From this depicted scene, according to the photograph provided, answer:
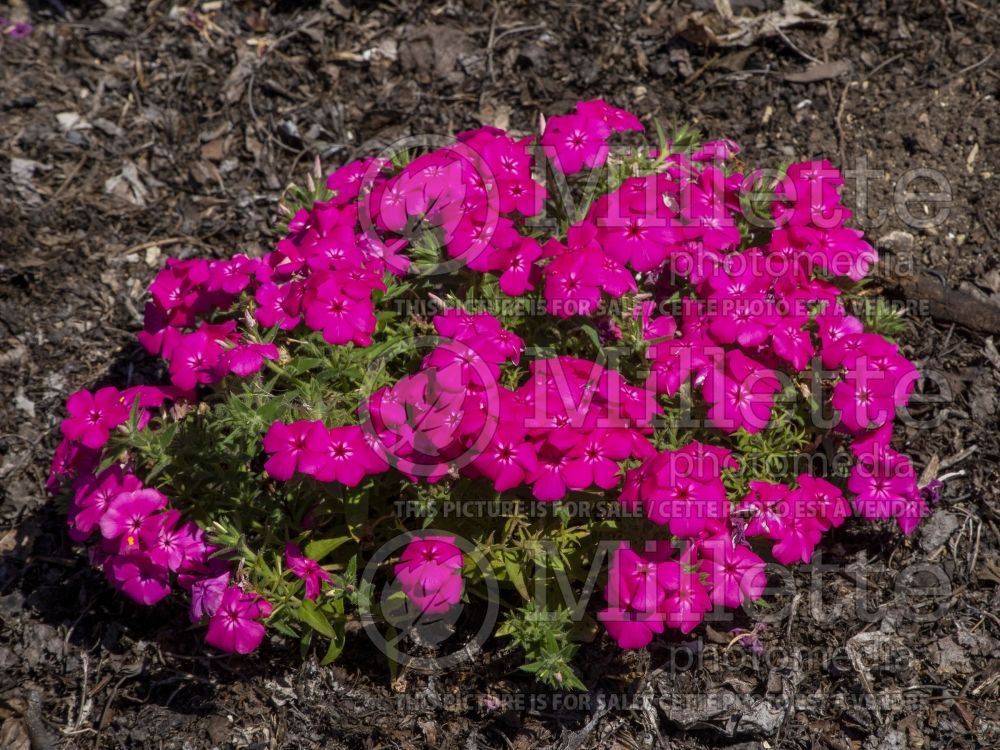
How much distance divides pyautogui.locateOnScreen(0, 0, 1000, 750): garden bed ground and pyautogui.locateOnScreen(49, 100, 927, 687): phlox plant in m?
0.48

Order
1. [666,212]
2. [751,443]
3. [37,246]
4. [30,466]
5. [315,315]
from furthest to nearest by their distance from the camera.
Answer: [37,246], [30,466], [751,443], [666,212], [315,315]

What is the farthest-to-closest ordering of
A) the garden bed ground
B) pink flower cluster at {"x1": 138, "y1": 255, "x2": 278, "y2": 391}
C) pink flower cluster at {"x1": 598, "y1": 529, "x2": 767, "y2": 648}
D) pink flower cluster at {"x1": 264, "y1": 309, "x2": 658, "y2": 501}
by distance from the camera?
the garden bed ground
pink flower cluster at {"x1": 138, "y1": 255, "x2": 278, "y2": 391}
pink flower cluster at {"x1": 598, "y1": 529, "x2": 767, "y2": 648}
pink flower cluster at {"x1": 264, "y1": 309, "x2": 658, "y2": 501}

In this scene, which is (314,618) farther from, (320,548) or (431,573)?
(431,573)

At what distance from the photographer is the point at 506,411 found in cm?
364

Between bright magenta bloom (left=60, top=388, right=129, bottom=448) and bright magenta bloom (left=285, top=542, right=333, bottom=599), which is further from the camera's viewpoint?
bright magenta bloom (left=285, top=542, right=333, bottom=599)

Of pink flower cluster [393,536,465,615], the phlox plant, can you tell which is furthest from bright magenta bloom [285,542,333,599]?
pink flower cluster [393,536,465,615]

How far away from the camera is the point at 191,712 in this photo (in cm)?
463

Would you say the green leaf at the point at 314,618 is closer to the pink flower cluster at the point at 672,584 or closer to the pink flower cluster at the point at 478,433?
the pink flower cluster at the point at 478,433

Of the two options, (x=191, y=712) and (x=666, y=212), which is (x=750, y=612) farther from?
(x=191, y=712)

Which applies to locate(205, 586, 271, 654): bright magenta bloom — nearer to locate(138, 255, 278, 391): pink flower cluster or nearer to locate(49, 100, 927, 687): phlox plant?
locate(49, 100, 927, 687): phlox plant

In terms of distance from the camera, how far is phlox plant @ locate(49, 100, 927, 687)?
12.3ft

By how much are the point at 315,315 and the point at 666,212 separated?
1.62 meters

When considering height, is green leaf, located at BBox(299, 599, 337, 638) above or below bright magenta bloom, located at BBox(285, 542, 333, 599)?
below

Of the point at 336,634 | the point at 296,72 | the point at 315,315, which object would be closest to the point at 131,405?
the point at 315,315
